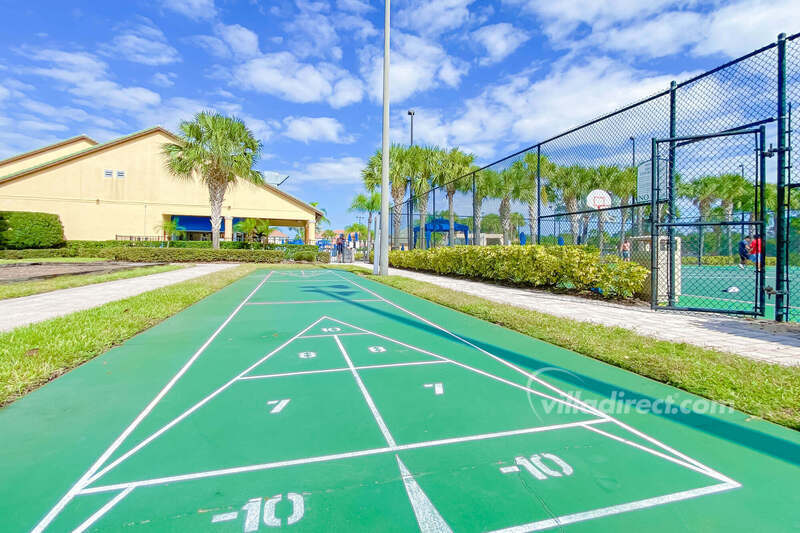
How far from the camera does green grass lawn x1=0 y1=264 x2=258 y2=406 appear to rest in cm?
362

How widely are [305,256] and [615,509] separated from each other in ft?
92.1

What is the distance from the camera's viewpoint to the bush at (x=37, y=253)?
2501 cm

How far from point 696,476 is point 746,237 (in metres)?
→ 10.8

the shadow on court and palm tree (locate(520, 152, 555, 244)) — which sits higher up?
palm tree (locate(520, 152, 555, 244))

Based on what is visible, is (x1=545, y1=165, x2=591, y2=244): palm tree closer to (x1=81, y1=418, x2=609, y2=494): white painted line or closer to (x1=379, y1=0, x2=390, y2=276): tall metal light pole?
(x1=379, y1=0, x2=390, y2=276): tall metal light pole

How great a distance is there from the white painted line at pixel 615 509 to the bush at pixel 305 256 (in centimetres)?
2796

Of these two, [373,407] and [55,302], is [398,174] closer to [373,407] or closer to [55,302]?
[55,302]

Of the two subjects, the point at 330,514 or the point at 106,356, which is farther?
the point at 106,356

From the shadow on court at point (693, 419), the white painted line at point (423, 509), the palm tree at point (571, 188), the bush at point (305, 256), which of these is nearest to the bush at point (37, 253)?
the bush at point (305, 256)

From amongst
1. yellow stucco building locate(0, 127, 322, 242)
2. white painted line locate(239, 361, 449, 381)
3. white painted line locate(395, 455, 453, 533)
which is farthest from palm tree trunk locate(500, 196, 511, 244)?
yellow stucco building locate(0, 127, 322, 242)

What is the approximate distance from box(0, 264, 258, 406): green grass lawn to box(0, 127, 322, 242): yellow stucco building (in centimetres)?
2642

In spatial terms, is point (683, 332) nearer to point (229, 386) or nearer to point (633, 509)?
point (633, 509)

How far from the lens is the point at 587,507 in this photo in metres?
1.89

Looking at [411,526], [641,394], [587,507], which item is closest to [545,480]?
[587,507]
